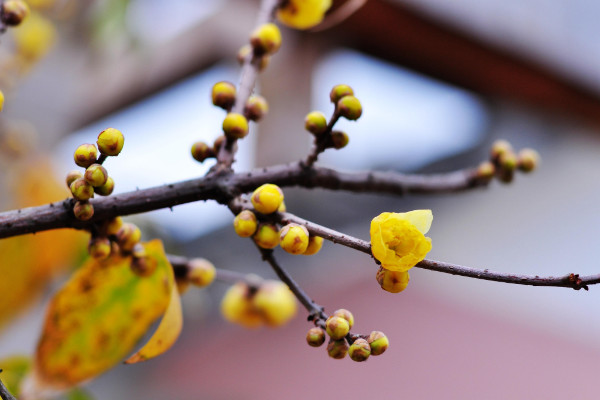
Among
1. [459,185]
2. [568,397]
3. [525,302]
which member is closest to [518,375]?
[568,397]

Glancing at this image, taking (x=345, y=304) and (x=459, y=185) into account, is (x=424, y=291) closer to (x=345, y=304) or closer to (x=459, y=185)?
(x=345, y=304)

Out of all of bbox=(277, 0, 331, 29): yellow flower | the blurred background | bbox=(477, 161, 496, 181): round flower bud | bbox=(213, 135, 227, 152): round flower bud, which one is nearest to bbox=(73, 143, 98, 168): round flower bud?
bbox=(213, 135, 227, 152): round flower bud

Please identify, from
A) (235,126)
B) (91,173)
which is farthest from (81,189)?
(235,126)

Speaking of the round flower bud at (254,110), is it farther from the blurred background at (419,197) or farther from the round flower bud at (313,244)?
the blurred background at (419,197)

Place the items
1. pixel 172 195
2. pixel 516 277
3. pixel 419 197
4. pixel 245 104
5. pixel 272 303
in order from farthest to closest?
pixel 419 197 < pixel 272 303 < pixel 245 104 < pixel 172 195 < pixel 516 277

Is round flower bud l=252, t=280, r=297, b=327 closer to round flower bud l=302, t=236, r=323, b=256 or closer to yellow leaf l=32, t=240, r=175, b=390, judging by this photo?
yellow leaf l=32, t=240, r=175, b=390

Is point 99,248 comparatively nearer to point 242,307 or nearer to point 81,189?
point 81,189

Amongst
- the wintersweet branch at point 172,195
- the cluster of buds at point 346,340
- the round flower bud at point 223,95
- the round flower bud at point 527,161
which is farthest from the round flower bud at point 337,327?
the round flower bud at point 527,161
